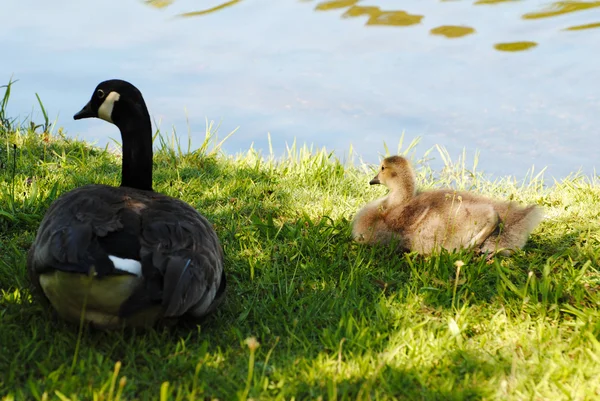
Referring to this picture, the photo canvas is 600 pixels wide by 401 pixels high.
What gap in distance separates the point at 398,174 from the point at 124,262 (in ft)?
8.97

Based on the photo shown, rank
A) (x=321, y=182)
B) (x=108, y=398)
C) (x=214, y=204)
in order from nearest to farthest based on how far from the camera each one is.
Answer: (x=108, y=398), (x=214, y=204), (x=321, y=182)

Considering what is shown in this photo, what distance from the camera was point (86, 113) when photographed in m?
5.08

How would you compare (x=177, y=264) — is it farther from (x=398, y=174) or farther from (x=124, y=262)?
(x=398, y=174)

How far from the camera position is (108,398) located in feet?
9.42

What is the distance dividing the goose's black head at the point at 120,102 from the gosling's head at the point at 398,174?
6.67 ft

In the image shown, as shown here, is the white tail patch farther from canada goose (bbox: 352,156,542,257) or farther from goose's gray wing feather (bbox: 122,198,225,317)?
canada goose (bbox: 352,156,542,257)

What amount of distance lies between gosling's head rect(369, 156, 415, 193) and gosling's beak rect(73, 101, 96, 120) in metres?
2.47

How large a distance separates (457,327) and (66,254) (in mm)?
2239

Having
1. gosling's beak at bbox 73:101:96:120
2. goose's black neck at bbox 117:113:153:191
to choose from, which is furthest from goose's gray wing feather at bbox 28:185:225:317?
gosling's beak at bbox 73:101:96:120

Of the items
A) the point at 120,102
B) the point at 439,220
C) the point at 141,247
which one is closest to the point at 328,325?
the point at 141,247

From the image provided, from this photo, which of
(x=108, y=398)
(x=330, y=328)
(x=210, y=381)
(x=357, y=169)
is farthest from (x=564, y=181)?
(x=108, y=398)

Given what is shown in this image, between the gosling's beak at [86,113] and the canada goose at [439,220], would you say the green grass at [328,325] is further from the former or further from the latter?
the gosling's beak at [86,113]

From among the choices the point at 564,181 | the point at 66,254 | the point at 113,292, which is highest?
the point at 66,254

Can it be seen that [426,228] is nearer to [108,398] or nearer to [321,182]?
[321,182]
